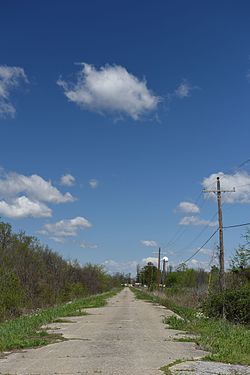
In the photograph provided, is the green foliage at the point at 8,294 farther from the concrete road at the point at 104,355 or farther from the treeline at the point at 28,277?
the concrete road at the point at 104,355

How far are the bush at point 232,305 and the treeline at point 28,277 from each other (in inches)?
423

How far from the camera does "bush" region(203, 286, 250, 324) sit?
2262cm

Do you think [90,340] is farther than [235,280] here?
No

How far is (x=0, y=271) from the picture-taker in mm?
28297

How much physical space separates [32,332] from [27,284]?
20.4 meters

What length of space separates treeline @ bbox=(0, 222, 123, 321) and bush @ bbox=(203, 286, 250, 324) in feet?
35.3

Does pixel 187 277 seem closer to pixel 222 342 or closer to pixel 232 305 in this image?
pixel 232 305

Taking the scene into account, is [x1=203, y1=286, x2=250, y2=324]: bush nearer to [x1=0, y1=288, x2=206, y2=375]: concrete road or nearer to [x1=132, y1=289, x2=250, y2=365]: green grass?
[x1=132, y1=289, x2=250, y2=365]: green grass

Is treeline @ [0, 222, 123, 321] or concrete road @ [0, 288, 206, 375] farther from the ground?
treeline @ [0, 222, 123, 321]

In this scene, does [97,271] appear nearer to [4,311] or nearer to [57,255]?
[57,255]

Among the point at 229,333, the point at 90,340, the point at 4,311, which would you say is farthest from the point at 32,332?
the point at 4,311

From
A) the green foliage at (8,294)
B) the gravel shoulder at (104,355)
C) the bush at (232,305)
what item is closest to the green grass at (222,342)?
the gravel shoulder at (104,355)

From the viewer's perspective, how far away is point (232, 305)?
23.7 metres

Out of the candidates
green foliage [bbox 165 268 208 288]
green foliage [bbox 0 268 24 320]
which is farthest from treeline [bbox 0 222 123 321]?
green foliage [bbox 165 268 208 288]
